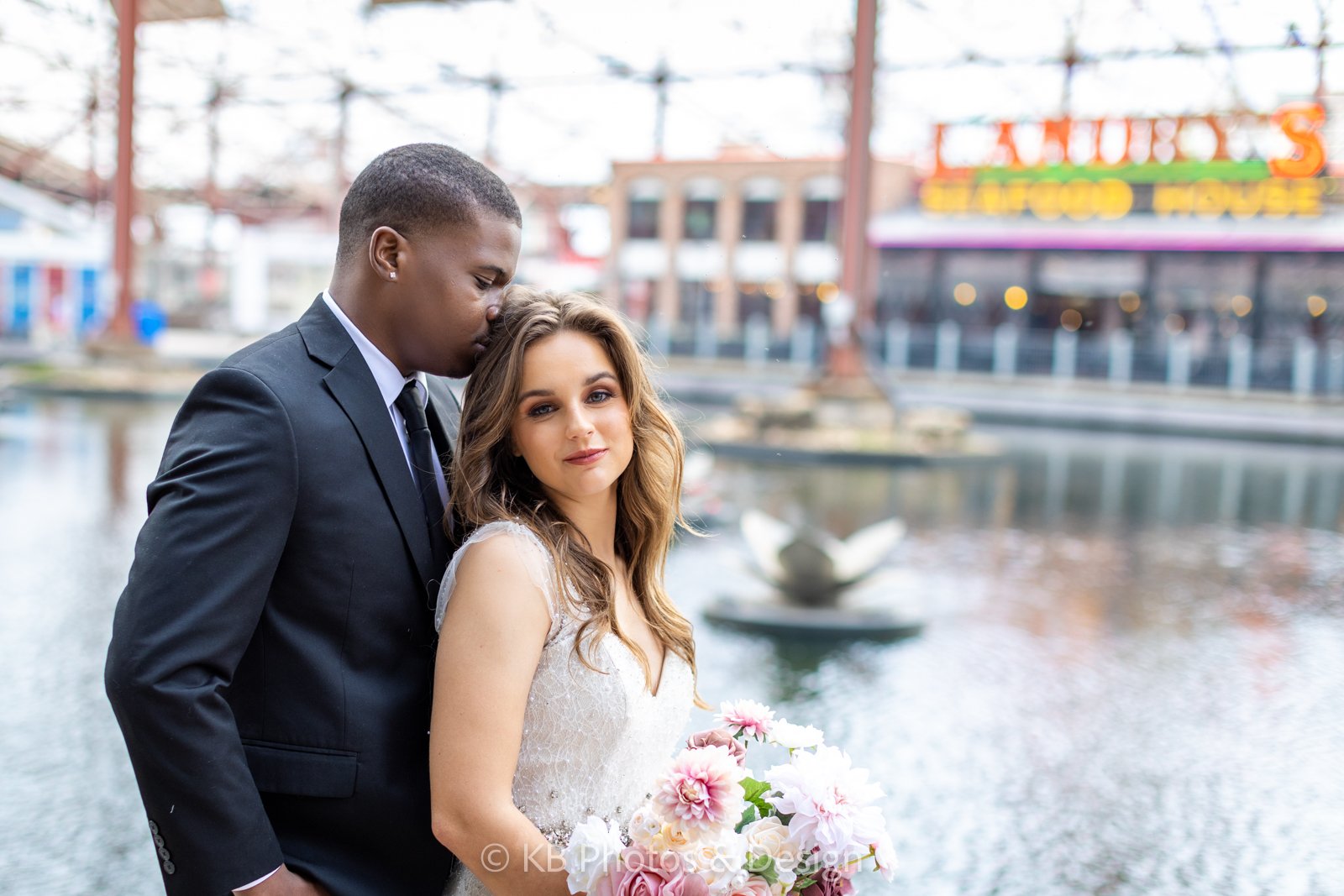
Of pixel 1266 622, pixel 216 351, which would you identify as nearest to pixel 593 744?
pixel 1266 622

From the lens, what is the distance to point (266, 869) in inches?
64.6

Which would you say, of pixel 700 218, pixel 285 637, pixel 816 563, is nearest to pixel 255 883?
pixel 285 637

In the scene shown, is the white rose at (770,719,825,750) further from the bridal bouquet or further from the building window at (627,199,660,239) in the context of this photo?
the building window at (627,199,660,239)

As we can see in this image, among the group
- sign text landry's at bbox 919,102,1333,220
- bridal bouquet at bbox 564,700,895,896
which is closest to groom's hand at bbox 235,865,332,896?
bridal bouquet at bbox 564,700,895,896

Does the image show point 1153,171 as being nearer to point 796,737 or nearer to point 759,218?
point 759,218

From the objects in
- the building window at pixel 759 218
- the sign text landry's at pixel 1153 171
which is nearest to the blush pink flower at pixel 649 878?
the sign text landry's at pixel 1153 171

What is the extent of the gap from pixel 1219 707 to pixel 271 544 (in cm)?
567

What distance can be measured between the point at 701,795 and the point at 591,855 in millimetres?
155

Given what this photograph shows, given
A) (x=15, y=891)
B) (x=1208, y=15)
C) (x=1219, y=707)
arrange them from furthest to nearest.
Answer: (x=1208, y=15) → (x=1219, y=707) → (x=15, y=891)

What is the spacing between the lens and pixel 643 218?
147 feet

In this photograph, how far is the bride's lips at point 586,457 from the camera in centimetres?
185

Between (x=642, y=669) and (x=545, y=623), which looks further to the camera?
(x=642, y=669)

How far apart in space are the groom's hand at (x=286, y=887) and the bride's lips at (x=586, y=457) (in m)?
0.66

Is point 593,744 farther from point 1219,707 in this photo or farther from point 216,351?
point 216,351
